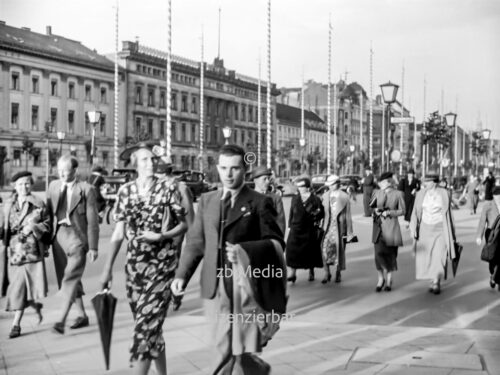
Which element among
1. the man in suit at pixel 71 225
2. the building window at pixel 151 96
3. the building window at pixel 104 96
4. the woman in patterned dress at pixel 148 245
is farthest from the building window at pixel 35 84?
the woman in patterned dress at pixel 148 245

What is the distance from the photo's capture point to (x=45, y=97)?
→ 4197 centimetres

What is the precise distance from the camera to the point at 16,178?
24.7 ft

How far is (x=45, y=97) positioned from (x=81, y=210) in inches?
1412

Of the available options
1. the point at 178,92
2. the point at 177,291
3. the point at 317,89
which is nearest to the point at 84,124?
the point at 178,92

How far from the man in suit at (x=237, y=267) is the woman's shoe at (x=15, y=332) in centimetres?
281

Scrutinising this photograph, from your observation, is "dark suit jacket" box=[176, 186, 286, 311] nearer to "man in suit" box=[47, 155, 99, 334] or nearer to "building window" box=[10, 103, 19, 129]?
"man in suit" box=[47, 155, 99, 334]

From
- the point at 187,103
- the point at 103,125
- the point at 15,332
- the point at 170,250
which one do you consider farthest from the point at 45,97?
the point at 170,250

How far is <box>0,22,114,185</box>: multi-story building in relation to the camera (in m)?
36.3

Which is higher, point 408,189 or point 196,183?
point 408,189

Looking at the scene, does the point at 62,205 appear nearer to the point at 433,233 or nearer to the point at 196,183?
the point at 433,233

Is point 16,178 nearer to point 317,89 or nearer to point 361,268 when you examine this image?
point 361,268

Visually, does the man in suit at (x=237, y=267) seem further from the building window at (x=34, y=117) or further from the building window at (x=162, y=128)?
the building window at (x=162, y=128)

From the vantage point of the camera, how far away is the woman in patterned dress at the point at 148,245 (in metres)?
5.20

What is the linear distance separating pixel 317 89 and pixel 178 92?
56.9m
